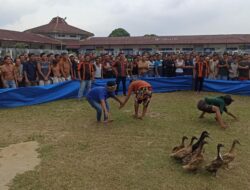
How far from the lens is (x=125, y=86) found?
46.3 ft

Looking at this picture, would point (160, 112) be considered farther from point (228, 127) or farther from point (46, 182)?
point (46, 182)

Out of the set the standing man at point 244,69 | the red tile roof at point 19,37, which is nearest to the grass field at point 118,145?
the standing man at point 244,69

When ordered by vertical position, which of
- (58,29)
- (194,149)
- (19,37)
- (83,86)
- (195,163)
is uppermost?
(58,29)

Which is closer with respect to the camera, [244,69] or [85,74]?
[85,74]

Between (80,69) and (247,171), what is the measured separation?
25.8 ft

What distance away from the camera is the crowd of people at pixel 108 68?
496 inches

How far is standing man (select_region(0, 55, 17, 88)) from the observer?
11648mm

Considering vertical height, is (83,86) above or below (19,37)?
below

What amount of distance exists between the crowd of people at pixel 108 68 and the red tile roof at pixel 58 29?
3716 centimetres

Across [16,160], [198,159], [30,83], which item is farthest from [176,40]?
[198,159]

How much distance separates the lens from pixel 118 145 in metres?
7.42

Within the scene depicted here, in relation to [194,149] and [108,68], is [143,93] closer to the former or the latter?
[194,149]

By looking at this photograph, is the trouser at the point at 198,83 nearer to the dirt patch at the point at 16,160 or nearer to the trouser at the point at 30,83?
the trouser at the point at 30,83

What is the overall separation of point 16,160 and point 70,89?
7.09 meters
